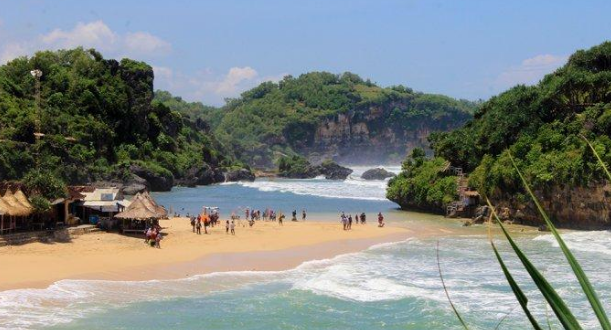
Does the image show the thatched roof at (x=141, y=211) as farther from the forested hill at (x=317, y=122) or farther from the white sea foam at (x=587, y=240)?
the forested hill at (x=317, y=122)

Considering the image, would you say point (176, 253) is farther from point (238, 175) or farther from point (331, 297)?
point (238, 175)

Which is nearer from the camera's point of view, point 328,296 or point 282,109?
point 328,296

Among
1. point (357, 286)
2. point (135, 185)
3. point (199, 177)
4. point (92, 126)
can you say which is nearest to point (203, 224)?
point (357, 286)

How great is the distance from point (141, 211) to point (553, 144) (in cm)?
2325

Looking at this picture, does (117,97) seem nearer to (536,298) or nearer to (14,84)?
(14,84)

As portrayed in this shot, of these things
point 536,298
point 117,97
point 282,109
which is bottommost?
point 536,298

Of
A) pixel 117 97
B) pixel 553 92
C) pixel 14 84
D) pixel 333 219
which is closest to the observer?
pixel 553 92

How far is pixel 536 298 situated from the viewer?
60.9ft

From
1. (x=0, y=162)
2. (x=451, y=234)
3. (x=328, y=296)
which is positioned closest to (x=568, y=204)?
(x=451, y=234)

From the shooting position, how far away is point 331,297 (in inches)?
734

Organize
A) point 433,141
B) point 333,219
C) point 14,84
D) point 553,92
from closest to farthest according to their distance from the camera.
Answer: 1. point 553,92
2. point 333,219
3. point 433,141
4. point 14,84

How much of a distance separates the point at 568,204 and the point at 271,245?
53.2ft

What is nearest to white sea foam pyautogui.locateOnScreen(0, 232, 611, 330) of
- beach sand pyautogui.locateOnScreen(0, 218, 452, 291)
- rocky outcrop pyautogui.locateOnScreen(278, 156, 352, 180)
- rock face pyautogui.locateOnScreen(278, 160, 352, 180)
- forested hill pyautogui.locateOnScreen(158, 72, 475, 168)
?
beach sand pyautogui.locateOnScreen(0, 218, 452, 291)

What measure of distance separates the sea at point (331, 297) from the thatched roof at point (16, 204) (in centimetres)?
588
